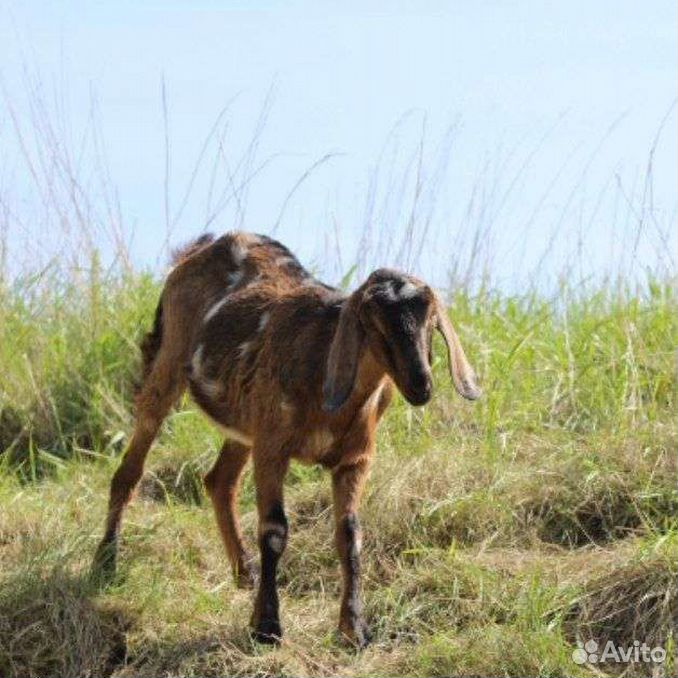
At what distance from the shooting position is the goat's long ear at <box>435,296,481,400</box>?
629 centimetres

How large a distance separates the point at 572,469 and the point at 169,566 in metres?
2.01

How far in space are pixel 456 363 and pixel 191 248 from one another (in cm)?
230

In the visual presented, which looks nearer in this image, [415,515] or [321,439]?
[321,439]

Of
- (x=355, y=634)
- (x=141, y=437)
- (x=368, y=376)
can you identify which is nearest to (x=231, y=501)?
(x=141, y=437)

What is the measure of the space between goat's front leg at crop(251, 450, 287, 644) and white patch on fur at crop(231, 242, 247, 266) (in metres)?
1.35

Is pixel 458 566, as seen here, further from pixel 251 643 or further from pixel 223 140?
pixel 223 140

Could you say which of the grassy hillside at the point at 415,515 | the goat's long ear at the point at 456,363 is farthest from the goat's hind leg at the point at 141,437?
the goat's long ear at the point at 456,363

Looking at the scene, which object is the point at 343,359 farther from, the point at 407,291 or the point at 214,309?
the point at 214,309

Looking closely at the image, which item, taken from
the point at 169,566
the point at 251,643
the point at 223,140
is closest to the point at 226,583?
the point at 169,566

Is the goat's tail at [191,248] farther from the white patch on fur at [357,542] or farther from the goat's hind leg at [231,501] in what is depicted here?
the white patch on fur at [357,542]

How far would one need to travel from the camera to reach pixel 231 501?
748 centimetres

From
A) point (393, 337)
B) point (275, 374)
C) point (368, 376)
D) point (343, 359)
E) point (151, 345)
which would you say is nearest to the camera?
point (393, 337)

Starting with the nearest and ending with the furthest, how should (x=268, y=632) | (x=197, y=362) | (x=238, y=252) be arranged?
(x=268, y=632), (x=197, y=362), (x=238, y=252)

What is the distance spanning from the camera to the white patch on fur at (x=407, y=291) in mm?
6133
